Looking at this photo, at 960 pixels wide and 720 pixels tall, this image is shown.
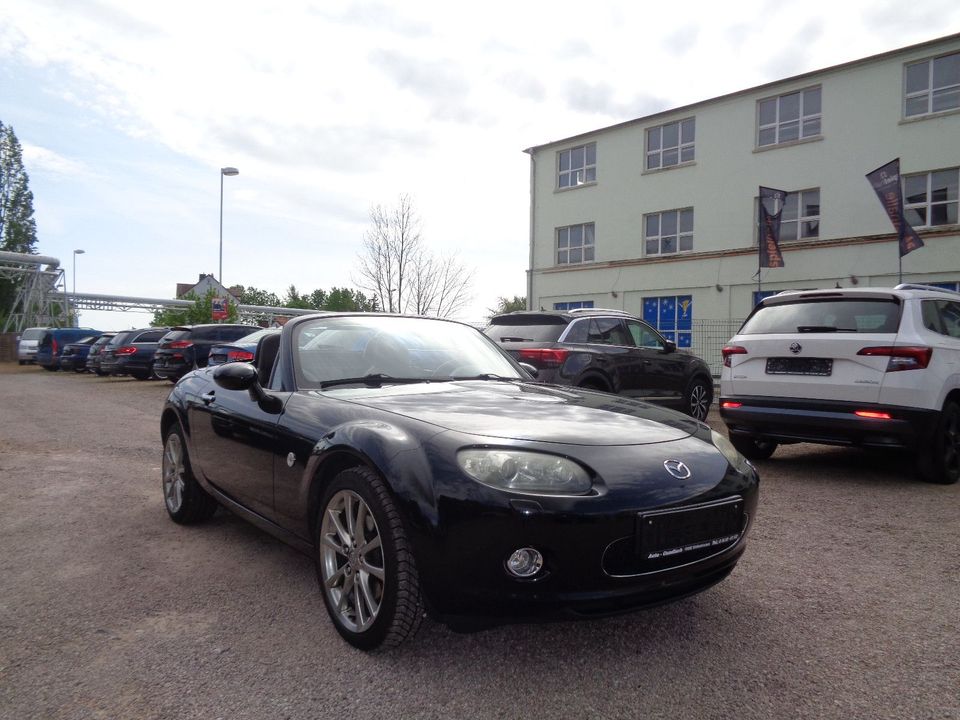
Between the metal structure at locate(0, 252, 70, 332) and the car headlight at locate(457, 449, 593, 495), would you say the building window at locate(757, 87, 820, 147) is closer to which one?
the car headlight at locate(457, 449, 593, 495)

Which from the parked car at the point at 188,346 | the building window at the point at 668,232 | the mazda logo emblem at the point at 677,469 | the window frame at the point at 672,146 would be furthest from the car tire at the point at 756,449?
the window frame at the point at 672,146

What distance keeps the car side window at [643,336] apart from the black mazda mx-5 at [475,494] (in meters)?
6.50

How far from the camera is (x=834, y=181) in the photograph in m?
21.8

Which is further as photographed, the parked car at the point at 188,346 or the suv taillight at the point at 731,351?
the parked car at the point at 188,346

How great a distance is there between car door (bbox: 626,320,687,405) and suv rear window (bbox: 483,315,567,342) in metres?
1.31

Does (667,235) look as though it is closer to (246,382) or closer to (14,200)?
(246,382)


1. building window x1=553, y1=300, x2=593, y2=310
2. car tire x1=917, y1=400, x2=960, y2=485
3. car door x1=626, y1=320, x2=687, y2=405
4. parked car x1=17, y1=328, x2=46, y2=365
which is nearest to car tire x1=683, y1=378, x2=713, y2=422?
car door x1=626, y1=320, x2=687, y2=405

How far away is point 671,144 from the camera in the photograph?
2572cm

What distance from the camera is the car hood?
9.52 ft

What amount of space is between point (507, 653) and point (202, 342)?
17.3 meters

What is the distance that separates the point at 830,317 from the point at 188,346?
51.2 ft

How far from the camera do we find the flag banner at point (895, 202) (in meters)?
18.4

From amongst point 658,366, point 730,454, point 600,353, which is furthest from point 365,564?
point 658,366

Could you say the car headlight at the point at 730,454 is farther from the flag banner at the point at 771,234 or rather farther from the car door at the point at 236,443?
the flag banner at the point at 771,234
